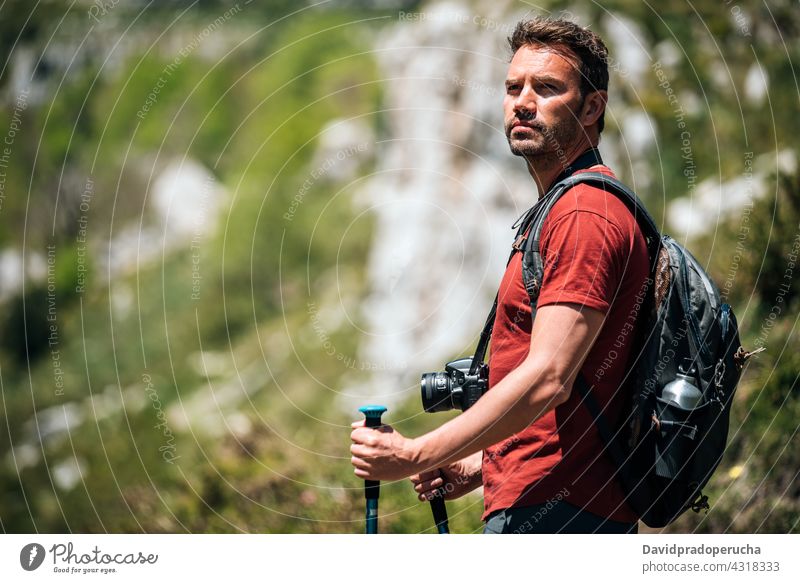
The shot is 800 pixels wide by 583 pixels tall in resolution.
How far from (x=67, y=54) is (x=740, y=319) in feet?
72.8

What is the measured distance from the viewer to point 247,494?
826cm

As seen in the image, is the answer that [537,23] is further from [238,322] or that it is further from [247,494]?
[238,322]

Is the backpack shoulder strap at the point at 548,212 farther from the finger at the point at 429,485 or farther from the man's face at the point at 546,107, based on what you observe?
the finger at the point at 429,485

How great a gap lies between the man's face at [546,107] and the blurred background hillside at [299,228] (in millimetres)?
1609

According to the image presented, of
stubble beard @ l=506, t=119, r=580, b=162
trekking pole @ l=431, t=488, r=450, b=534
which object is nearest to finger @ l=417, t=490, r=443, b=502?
trekking pole @ l=431, t=488, r=450, b=534

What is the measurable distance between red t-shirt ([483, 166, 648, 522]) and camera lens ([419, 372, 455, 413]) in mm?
382

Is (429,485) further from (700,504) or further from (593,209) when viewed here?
(593,209)

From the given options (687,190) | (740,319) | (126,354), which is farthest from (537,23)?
(126,354)

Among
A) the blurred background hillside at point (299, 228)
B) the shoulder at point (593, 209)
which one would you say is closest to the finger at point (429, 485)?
the shoulder at point (593, 209)

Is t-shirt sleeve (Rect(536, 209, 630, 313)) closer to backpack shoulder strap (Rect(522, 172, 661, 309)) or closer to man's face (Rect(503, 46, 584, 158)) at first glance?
backpack shoulder strap (Rect(522, 172, 661, 309))

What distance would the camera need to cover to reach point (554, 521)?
9.85ft

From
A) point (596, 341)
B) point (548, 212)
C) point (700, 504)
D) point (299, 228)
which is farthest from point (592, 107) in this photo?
point (299, 228)

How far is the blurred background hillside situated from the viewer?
790 cm
